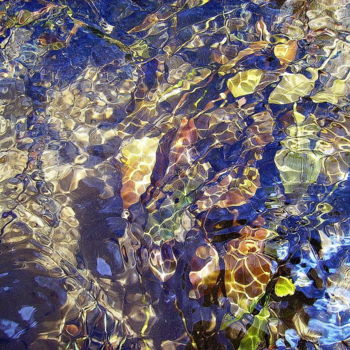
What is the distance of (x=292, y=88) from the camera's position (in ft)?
11.9

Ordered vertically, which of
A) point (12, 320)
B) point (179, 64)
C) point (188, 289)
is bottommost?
point (188, 289)

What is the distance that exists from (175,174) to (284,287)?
1.25 meters

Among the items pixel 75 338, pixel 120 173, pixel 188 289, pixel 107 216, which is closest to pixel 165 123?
pixel 120 173

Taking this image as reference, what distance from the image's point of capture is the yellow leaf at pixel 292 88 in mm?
3570

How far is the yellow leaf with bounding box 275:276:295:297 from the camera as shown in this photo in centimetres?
259

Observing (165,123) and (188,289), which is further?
(165,123)

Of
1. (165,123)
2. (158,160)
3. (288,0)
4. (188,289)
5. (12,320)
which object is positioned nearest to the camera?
(12,320)

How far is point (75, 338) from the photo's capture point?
243cm

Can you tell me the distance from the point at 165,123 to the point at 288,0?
2.03 meters

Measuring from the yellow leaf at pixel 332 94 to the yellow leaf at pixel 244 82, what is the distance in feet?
1.79

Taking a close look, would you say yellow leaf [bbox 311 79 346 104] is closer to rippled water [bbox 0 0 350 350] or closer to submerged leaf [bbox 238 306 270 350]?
rippled water [bbox 0 0 350 350]

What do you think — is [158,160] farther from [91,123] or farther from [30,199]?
[30,199]

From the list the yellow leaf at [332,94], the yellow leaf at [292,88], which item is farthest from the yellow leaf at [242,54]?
the yellow leaf at [332,94]

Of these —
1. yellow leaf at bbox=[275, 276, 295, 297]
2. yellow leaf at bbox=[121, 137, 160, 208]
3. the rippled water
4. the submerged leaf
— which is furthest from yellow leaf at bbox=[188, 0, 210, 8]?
the submerged leaf
